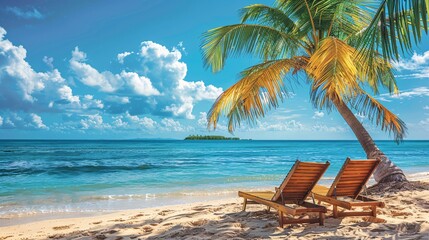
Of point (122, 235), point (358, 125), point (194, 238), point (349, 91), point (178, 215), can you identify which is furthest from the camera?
point (358, 125)

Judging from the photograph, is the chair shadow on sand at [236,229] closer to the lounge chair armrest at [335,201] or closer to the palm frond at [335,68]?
the lounge chair armrest at [335,201]

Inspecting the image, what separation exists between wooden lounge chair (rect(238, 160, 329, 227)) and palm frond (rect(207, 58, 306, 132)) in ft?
9.56

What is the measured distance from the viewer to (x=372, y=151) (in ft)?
28.0

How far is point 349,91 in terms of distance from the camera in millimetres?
7070

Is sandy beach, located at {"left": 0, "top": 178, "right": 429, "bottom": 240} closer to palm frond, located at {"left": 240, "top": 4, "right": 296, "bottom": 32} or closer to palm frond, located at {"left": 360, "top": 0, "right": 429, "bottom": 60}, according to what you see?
palm frond, located at {"left": 360, "top": 0, "right": 429, "bottom": 60}

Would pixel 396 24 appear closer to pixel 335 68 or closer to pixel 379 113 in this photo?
pixel 335 68

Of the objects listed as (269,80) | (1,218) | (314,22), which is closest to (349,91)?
(269,80)

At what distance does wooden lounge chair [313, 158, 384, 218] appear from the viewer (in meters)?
5.27

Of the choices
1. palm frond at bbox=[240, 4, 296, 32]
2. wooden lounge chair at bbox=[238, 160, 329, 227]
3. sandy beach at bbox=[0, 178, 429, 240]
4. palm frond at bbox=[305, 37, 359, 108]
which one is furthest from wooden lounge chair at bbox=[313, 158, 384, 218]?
palm frond at bbox=[240, 4, 296, 32]

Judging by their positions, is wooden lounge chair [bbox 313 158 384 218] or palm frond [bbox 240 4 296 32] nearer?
wooden lounge chair [bbox 313 158 384 218]

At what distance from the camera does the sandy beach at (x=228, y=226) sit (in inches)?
184

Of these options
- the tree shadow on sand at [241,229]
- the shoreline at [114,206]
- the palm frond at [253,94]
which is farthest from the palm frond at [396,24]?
the shoreline at [114,206]

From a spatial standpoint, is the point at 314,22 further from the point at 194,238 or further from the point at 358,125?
the point at 194,238

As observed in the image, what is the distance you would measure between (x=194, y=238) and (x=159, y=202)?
4770mm
